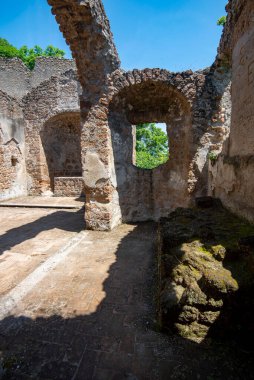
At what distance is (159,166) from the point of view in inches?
242

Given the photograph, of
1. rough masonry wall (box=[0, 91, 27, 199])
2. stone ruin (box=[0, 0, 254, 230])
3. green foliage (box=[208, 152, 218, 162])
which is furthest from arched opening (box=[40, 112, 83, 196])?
green foliage (box=[208, 152, 218, 162])

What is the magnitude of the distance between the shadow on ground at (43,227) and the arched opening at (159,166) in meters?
1.43

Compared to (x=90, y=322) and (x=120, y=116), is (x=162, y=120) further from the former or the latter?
(x=90, y=322)

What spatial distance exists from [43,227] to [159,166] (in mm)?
3442

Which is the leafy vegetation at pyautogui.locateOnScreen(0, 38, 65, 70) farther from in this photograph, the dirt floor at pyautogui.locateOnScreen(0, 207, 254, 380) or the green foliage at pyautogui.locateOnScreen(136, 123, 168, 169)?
the dirt floor at pyautogui.locateOnScreen(0, 207, 254, 380)

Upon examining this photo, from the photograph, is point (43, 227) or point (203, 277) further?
point (43, 227)

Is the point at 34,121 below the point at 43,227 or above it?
above

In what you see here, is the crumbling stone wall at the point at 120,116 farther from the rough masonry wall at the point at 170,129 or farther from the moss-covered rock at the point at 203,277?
the moss-covered rock at the point at 203,277

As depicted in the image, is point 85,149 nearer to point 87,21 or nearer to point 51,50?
point 87,21

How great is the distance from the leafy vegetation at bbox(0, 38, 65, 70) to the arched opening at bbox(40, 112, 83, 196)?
17004 millimetres

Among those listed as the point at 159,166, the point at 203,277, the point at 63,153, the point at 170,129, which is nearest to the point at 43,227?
the point at 159,166

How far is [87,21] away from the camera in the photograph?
14.3 feet

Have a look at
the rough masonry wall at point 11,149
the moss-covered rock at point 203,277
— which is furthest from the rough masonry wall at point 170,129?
the rough masonry wall at point 11,149

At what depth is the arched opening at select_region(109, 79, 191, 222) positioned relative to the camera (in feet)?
18.0
